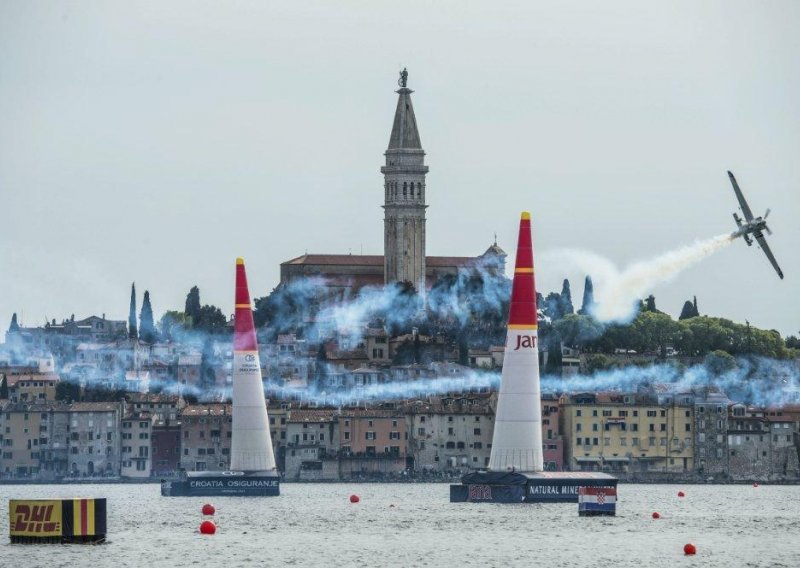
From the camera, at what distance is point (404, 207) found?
17925cm

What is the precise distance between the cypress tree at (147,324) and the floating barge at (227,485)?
6811 cm

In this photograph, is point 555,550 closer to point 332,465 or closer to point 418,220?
point 332,465

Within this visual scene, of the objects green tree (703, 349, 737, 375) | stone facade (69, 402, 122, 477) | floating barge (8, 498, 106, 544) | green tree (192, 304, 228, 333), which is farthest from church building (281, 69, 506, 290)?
floating barge (8, 498, 106, 544)

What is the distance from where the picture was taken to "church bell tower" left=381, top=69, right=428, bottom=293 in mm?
178375

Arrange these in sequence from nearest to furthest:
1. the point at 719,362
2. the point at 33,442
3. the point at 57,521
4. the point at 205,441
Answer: the point at 57,521, the point at 205,441, the point at 33,442, the point at 719,362

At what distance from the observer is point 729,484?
131m

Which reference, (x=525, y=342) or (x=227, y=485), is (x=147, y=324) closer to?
(x=227, y=485)

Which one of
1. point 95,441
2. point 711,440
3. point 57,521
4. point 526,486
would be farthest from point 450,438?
point 57,521

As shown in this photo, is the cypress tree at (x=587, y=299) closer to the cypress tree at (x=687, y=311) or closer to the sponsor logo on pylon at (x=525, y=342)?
the cypress tree at (x=687, y=311)

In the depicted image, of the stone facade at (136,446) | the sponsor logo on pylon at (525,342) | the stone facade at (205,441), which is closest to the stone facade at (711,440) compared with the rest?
the stone facade at (205,441)

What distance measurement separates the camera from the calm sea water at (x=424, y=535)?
219ft

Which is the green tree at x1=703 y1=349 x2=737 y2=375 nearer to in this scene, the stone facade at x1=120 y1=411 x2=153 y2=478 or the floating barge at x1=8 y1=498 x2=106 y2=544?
the stone facade at x1=120 y1=411 x2=153 y2=478

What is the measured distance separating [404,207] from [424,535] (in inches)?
4116

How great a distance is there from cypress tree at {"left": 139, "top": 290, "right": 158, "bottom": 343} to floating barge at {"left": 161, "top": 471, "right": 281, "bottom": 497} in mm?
68111
